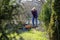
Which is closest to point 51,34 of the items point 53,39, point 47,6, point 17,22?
point 53,39

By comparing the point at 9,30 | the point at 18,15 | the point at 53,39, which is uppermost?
the point at 18,15

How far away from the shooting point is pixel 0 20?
3062 millimetres

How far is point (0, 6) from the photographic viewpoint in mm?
2988

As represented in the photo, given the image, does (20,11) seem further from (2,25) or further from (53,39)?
(53,39)

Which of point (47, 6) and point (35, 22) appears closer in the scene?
point (47, 6)

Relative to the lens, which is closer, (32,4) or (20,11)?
(20,11)

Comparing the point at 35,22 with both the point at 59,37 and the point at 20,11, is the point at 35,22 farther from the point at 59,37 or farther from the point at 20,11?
the point at 20,11

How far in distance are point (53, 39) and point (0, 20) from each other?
11.9 feet

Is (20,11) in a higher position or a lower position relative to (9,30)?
higher

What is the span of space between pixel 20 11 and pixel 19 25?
23 cm

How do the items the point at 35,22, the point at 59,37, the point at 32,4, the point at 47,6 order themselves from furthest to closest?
the point at 32,4, the point at 35,22, the point at 47,6, the point at 59,37

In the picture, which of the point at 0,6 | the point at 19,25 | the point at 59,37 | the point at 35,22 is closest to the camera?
the point at 0,6

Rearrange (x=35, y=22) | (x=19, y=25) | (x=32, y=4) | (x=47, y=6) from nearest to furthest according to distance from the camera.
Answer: (x=19, y=25) < (x=47, y=6) < (x=35, y=22) < (x=32, y=4)

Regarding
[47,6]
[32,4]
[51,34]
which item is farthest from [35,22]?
[51,34]
